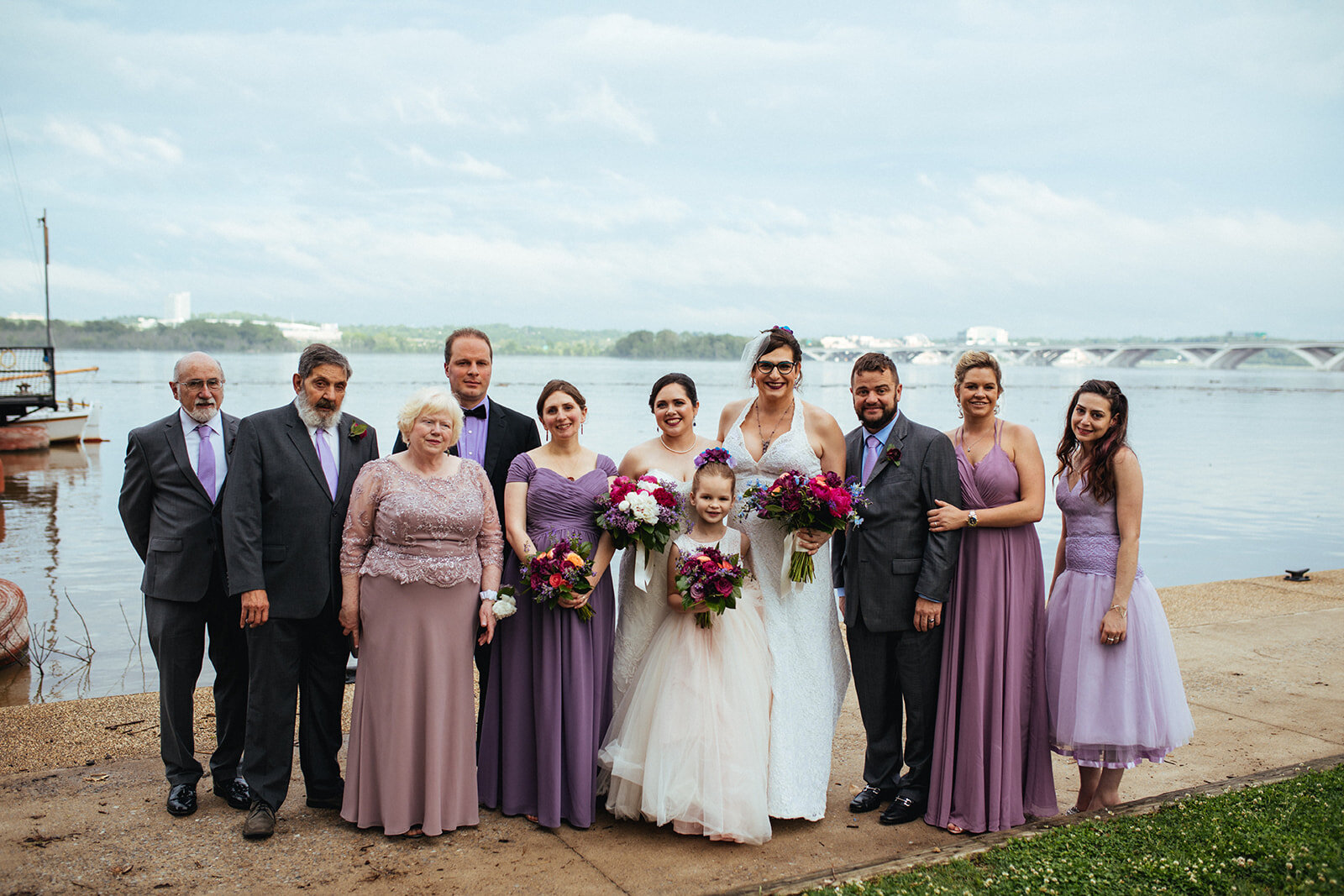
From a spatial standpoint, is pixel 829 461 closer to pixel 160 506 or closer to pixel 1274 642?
pixel 160 506

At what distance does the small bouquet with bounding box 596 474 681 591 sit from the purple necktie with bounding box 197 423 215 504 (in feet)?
6.83

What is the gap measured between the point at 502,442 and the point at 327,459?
1.05m

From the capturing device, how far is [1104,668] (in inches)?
186

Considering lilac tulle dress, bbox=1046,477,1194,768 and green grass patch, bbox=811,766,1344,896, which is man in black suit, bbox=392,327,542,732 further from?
lilac tulle dress, bbox=1046,477,1194,768

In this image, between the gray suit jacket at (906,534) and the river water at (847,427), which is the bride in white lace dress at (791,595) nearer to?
the gray suit jacket at (906,534)

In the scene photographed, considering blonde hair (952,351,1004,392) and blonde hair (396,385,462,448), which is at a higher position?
blonde hair (952,351,1004,392)

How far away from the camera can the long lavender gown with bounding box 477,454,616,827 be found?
4746 millimetres

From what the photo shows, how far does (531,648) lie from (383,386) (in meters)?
65.5

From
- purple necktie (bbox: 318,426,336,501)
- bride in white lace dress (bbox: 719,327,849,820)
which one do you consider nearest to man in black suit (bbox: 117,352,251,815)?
purple necktie (bbox: 318,426,336,501)

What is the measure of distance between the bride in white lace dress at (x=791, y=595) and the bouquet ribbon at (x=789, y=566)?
16mm

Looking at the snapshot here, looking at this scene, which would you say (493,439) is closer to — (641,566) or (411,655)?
(641,566)

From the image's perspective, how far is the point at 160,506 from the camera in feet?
16.2

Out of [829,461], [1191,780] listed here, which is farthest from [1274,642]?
[829,461]

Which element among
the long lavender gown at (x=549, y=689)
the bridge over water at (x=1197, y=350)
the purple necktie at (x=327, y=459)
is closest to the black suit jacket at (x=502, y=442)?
the long lavender gown at (x=549, y=689)
